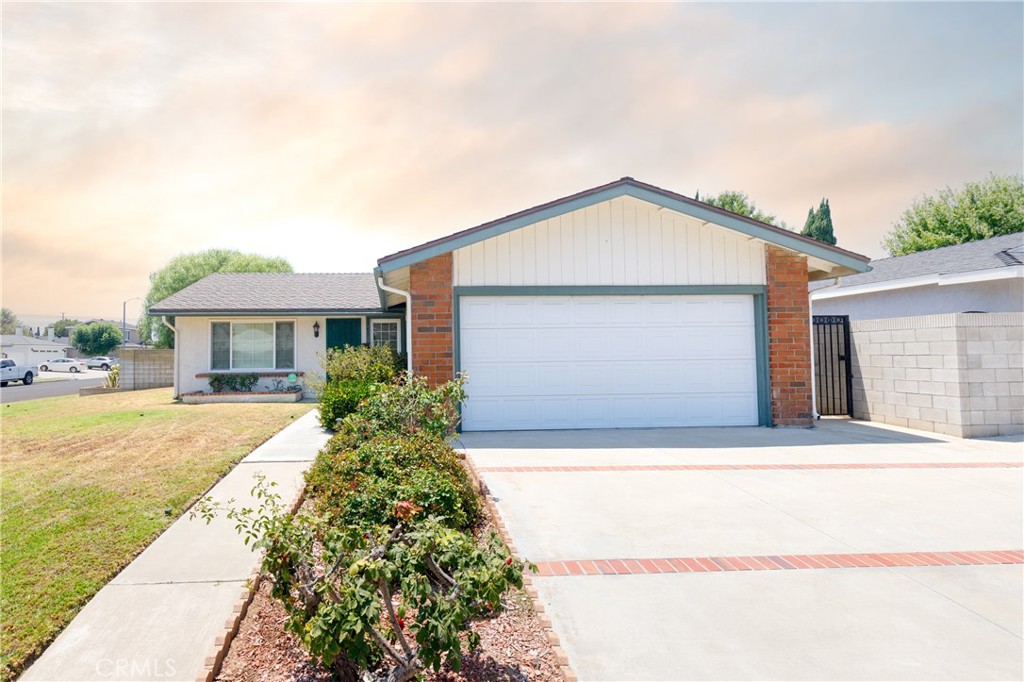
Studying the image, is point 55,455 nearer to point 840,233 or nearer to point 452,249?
point 452,249

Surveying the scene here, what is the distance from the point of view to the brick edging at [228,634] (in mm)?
2594

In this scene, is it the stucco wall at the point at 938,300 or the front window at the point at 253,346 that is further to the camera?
the front window at the point at 253,346

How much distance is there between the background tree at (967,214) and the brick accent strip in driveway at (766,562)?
107 ft

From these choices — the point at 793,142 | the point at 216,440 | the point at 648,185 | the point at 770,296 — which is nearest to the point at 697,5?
the point at 648,185

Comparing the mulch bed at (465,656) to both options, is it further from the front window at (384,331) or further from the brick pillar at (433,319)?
the front window at (384,331)

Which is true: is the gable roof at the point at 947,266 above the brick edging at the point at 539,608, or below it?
above

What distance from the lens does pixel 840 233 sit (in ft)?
130

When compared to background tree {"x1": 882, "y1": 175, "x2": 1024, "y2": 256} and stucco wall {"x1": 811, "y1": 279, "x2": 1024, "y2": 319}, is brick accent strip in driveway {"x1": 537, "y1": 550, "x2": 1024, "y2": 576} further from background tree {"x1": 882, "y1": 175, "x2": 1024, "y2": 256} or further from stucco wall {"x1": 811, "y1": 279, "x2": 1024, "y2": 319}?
background tree {"x1": 882, "y1": 175, "x2": 1024, "y2": 256}

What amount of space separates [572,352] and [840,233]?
38.5 meters

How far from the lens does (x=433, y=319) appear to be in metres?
9.55

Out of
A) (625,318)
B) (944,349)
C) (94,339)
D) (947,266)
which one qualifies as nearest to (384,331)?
(625,318)

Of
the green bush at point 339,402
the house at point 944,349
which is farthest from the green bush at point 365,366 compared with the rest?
the house at point 944,349

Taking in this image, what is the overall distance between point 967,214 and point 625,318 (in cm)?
3147

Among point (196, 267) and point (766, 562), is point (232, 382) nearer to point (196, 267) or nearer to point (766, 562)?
point (766, 562)
